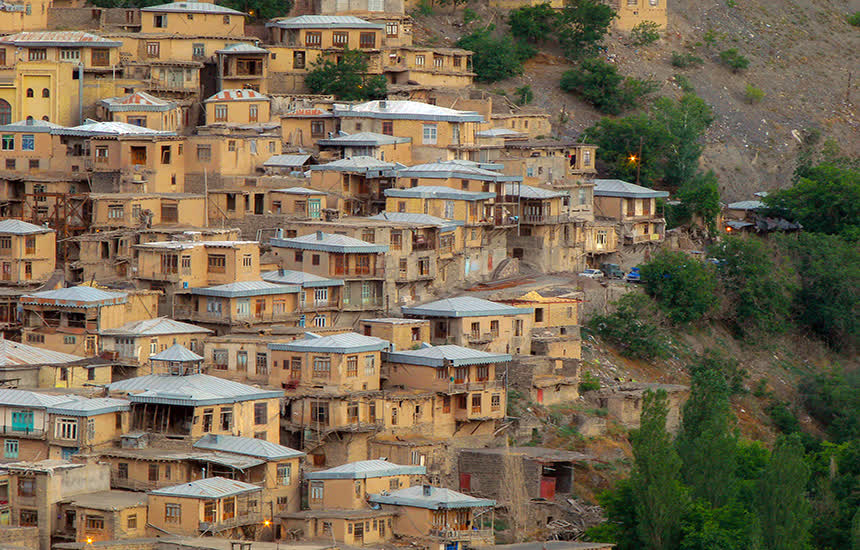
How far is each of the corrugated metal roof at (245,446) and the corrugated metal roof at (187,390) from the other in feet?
3.66

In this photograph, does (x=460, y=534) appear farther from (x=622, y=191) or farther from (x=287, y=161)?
(x=622, y=191)

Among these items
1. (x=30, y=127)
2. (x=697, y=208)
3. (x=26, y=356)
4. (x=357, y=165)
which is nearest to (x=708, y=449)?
(x=26, y=356)

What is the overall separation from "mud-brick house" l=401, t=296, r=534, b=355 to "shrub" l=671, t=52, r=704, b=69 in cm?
4101

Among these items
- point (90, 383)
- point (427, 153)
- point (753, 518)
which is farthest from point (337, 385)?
point (427, 153)

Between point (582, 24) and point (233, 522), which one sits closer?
point (233, 522)

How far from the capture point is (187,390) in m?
70.2

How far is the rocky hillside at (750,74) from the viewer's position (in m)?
114

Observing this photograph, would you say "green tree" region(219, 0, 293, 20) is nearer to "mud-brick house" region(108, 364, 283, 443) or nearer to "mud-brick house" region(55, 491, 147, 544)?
"mud-brick house" region(108, 364, 283, 443)

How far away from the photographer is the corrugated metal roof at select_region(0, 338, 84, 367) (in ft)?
243

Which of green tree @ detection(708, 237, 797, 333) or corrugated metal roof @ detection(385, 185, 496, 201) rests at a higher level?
corrugated metal roof @ detection(385, 185, 496, 201)

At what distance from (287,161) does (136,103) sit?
6.39 meters

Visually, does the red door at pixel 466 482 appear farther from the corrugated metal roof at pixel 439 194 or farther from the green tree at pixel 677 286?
the green tree at pixel 677 286

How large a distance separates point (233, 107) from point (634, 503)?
29.5m

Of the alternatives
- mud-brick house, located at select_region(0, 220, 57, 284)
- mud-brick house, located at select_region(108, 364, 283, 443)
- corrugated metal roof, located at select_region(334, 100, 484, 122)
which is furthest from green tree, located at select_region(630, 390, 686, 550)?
corrugated metal roof, located at select_region(334, 100, 484, 122)
